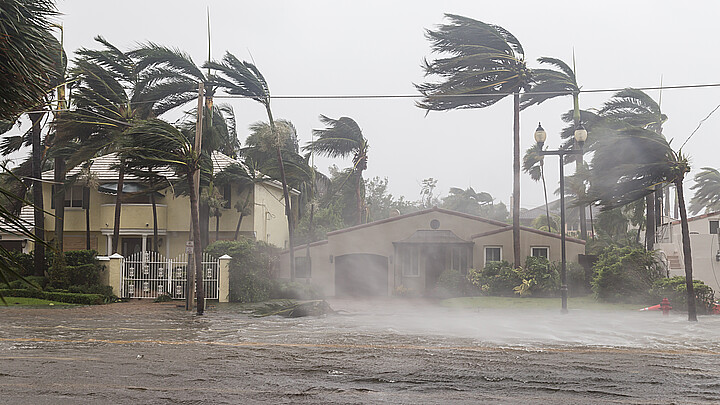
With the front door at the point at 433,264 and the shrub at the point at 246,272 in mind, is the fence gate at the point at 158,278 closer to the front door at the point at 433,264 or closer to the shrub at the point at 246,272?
the shrub at the point at 246,272

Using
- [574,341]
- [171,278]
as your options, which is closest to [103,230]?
[171,278]

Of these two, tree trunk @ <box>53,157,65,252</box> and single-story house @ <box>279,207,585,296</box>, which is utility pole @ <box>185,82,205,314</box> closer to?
single-story house @ <box>279,207,585,296</box>

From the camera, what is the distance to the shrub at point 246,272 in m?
26.2

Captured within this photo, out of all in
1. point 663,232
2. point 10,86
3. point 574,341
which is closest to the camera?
point 10,86

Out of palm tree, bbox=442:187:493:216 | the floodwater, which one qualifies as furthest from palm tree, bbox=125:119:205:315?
palm tree, bbox=442:187:493:216

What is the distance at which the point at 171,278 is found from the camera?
26.8 metres

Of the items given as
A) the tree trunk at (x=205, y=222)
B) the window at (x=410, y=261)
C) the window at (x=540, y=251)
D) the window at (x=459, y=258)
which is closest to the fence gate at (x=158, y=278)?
the tree trunk at (x=205, y=222)

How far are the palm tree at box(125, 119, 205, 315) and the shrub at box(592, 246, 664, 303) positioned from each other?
15.2 metres

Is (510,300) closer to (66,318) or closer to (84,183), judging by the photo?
(66,318)

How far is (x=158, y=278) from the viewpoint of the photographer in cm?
2686

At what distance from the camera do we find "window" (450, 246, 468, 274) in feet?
103

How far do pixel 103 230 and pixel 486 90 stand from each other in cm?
1971

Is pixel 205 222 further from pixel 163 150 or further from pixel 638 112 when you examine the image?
pixel 638 112

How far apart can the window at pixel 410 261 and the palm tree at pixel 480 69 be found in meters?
4.78
